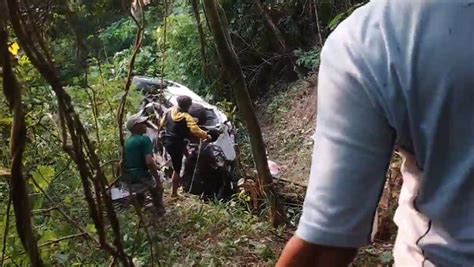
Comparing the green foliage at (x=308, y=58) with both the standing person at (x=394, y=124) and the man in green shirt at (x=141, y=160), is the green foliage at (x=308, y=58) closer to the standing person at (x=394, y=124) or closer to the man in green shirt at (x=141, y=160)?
the man in green shirt at (x=141, y=160)

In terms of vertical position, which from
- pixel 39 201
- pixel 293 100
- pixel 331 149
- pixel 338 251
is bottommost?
pixel 293 100

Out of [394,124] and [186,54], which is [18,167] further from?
[186,54]

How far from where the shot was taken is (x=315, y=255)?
2.47 ft

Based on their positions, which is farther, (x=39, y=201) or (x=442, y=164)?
(x=39, y=201)

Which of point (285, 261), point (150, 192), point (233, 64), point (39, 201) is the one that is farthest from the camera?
point (150, 192)

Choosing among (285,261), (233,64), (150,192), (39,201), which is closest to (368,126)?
A: (285,261)

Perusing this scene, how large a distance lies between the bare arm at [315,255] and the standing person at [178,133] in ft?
19.4

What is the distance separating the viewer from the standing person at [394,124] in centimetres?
68

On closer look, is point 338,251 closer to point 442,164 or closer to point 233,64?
point 442,164

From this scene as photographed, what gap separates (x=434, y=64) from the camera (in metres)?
0.67

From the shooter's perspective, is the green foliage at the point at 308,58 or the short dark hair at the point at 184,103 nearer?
the short dark hair at the point at 184,103

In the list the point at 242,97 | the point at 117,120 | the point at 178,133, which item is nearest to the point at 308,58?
the point at 178,133

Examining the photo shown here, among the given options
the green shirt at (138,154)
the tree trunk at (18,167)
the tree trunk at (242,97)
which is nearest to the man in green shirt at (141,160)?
the green shirt at (138,154)

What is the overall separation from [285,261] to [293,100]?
926cm
